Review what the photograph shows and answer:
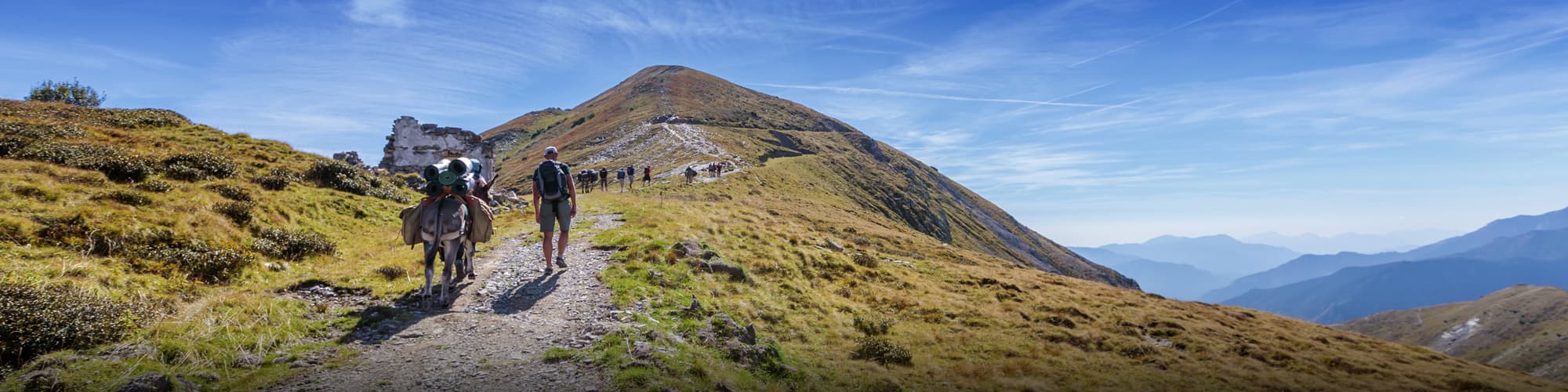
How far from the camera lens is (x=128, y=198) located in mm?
12898

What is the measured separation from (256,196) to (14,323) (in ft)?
37.0

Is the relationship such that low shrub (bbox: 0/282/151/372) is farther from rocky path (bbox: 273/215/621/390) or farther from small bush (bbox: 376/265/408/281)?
small bush (bbox: 376/265/408/281)

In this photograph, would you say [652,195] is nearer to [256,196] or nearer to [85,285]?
[256,196]

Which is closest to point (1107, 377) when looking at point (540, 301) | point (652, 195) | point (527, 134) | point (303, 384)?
point (540, 301)

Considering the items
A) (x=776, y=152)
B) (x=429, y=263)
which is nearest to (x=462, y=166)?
(x=429, y=263)

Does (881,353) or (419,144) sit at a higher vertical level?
(419,144)

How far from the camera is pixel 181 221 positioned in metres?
12.1

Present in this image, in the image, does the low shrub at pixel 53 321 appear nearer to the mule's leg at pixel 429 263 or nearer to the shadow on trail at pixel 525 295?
the mule's leg at pixel 429 263

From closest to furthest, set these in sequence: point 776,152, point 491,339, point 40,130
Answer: point 491,339, point 40,130, point 776,152

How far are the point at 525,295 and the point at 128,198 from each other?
9.20 m

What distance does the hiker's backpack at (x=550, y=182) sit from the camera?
42.6 feet

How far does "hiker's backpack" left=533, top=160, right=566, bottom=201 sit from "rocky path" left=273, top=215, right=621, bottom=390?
5.63 ft

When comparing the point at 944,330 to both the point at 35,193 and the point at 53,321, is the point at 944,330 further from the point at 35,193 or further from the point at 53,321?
the point at 35,193

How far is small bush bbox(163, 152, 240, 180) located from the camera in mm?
16391
